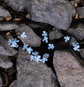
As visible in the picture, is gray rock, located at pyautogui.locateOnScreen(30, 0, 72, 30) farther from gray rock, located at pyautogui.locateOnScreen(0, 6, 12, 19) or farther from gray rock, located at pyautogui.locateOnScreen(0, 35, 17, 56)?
gray rock, located at pyautogui.locateOnScreen(0, 35, 17, 56)

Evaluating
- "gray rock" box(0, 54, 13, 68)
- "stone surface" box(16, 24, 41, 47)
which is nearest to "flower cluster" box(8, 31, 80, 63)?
"stone surface" box(16, 24, 41, 47)

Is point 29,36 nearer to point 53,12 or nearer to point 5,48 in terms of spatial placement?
point 5,48

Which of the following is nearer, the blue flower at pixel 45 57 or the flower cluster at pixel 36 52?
the flower cluster at pixel 36 52

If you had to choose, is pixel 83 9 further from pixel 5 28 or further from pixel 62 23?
pixel 5 28

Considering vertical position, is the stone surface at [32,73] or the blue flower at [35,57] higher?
the blue flower at [35,57]

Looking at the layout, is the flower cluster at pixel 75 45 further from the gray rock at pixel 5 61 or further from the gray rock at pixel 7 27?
the gray rock at pixel 5 61

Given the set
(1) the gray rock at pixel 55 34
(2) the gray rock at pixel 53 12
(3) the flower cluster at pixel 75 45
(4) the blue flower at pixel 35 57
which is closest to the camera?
(2) the gray rock at pixel 53 12

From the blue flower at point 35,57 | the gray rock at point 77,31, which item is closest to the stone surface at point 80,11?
the gray rock at point 77,31
